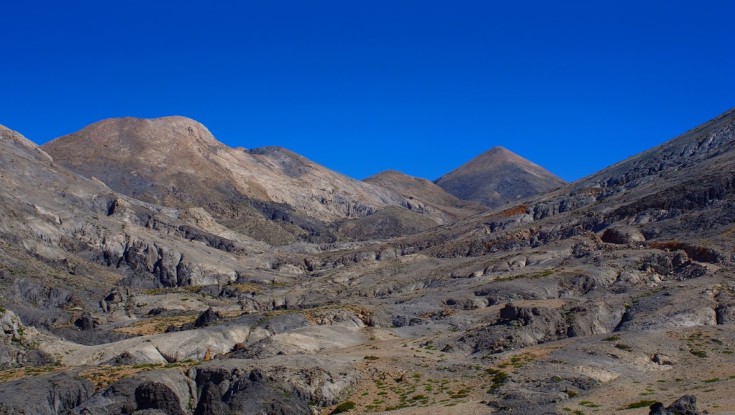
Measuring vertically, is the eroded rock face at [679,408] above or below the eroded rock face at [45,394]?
below

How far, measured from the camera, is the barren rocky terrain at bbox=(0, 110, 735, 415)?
50.2m

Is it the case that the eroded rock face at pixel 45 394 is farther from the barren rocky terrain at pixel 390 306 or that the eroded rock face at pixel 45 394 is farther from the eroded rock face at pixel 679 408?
the eroded rock face at pixel 679 408

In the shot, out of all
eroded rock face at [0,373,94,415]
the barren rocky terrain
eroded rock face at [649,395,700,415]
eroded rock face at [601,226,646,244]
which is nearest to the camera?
eroded rock face at [649,395,700,415]

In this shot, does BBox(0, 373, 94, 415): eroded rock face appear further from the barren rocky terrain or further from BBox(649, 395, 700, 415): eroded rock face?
BBox(649, 395, 700, 415): eroded rock face

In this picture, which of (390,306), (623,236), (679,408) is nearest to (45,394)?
(679,408)

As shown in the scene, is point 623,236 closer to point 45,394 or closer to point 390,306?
point 390,306

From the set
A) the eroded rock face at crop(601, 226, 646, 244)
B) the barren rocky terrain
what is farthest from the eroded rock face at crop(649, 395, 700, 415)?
the eroded rock face at crop(601, 226, 646, 244)

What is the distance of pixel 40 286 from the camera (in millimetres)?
108188

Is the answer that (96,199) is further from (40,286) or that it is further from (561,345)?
(561,345)

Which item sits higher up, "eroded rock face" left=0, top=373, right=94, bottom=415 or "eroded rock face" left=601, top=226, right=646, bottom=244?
"eroded rock face" left=601, top=226, right=646, bottom=244

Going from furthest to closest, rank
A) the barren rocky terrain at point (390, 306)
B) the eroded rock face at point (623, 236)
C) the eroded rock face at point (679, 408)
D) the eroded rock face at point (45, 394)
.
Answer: the eroded rock face at point (623, 236) < the barren rocky terrain at point (390, 306) < the eroded rock face at point (45, 394) < the eroded rock face at point (679, 408)

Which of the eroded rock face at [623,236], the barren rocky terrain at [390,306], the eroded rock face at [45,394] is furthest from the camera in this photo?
the eroded rock face at [623,236]

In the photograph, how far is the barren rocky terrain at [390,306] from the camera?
5016cm

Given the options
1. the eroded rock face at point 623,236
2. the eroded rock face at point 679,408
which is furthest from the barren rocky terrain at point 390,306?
the eroded rock face at point 623,236
